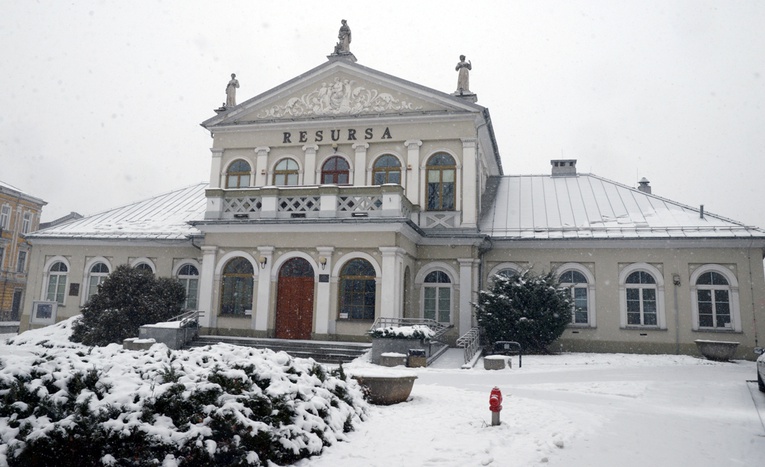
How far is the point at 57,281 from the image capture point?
25234mm

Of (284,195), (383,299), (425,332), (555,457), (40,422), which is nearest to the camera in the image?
(40,422)

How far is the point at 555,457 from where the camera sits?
6938 mm

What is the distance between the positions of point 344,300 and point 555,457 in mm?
13132

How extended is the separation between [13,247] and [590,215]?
45402 mm

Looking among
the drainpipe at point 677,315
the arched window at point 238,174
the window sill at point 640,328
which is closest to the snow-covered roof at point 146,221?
the arched window at point 238,174

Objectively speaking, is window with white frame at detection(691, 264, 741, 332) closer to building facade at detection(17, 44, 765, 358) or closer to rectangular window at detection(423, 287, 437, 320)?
building facade at detection(17, 44, 765, 358)

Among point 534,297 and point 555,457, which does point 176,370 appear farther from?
point 534,297

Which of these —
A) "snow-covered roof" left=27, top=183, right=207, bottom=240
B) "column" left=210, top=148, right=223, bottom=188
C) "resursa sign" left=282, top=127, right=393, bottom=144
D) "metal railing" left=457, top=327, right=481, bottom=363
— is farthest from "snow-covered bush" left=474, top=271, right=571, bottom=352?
"snow-covered roof" left=27, top=183, right=207, bottom=240

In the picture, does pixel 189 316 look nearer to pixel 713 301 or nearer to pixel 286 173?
pixel 286 173

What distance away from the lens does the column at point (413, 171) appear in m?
22.0

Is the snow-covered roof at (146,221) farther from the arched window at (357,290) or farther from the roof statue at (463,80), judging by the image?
the roof statue at (463,80)

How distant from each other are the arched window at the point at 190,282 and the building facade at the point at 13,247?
95.0ft

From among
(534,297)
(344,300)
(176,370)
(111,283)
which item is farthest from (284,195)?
(176,370)

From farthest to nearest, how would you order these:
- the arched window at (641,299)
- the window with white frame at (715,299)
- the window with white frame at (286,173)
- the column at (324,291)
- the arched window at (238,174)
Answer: the arched window at (238,174) < the window with white frame at (286,173) < the arched window at (641,299) < the window with white frame at (715,299) < the column at (324,291)
